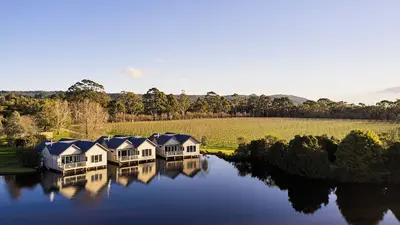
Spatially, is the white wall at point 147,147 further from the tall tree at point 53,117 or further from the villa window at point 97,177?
the tall tree at point 53,117

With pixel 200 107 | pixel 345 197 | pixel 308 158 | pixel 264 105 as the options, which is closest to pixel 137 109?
pixel 200 107

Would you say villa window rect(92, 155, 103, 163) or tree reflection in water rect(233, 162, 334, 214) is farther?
villa window rect(92, 155, 103, 163)

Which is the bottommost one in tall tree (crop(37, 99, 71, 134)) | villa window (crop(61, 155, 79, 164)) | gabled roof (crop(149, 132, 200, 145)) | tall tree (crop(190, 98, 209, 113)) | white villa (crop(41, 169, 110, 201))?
white villa (crop(41, 169, 110, 201))

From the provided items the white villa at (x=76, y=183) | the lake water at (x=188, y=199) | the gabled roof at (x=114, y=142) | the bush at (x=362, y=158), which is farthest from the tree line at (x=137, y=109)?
the bush at (x=362, y=158)

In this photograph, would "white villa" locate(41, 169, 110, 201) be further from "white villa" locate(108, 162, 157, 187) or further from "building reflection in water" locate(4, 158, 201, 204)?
"white villa" locate(108, 162, 157, 187)

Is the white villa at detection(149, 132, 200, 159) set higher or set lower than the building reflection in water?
higher

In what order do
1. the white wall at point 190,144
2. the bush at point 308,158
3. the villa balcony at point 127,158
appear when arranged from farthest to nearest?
the white wall at point 190,144 < the villa balcony at point 127,158 < the bush at point 308,158

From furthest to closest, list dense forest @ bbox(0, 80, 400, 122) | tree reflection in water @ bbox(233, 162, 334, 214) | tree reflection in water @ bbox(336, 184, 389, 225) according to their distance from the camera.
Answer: dense forest @ bbox(0, 80, 400, 122)
tree reflection in water @ bbox(233, 162, 334, 214)
tree reflection in water @ bbox(336, 184, 389, 225)

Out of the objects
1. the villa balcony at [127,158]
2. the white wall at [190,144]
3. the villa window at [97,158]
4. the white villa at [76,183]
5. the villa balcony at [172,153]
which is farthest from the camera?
the white wall at [190,144]

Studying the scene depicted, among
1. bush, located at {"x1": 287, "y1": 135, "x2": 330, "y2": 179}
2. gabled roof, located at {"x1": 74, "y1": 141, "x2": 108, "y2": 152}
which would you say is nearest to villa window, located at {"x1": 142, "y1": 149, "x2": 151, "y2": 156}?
gabled roof, located at {"x1": 74, "y1": 141, "x2": 108, "y2": 152}
